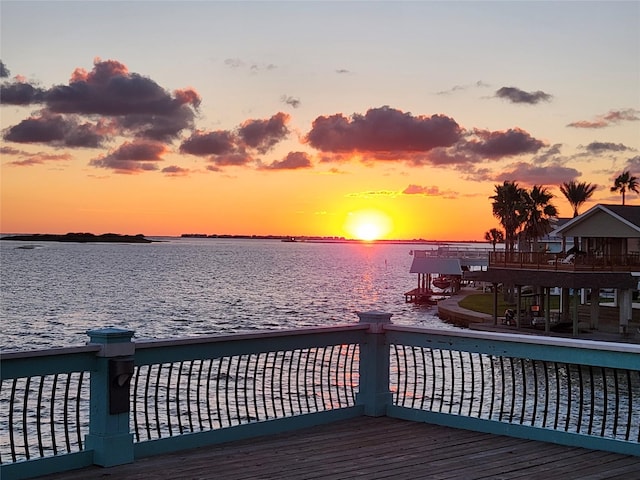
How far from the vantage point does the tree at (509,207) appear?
86.3 m

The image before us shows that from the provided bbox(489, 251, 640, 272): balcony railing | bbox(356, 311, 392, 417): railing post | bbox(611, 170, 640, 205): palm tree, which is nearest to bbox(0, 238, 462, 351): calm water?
bbox(489, 251, 640, 272): balcony railing

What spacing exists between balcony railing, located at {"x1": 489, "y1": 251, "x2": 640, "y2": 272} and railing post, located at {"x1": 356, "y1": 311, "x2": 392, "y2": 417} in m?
41.7

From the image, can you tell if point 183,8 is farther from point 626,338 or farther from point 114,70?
point 626,338

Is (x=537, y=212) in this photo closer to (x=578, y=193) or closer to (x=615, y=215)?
(x=578, y=193)

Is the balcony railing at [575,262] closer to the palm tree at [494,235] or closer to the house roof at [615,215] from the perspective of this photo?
the house roof at [615,215]

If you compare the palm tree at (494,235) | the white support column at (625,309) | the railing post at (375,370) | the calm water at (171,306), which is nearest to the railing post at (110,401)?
the railing post at (375,370)

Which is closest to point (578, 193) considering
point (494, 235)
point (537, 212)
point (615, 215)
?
point (537, 212)

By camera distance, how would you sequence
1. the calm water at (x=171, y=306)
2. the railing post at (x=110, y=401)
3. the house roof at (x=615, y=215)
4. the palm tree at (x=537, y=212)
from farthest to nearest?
the palm tree at (x=537, y=212), the calm water at (x=171, y=306), the house roof at (x=615, y=215), the railing post at (x=110, y=401)

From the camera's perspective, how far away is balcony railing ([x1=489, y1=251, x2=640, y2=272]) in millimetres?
49812

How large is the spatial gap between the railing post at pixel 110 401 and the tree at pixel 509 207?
80.5 metres

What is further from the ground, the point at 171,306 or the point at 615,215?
the point at 615,215

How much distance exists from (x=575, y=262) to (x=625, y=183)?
147 ft

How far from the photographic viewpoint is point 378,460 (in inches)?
317

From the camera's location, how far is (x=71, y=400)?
29828mm
